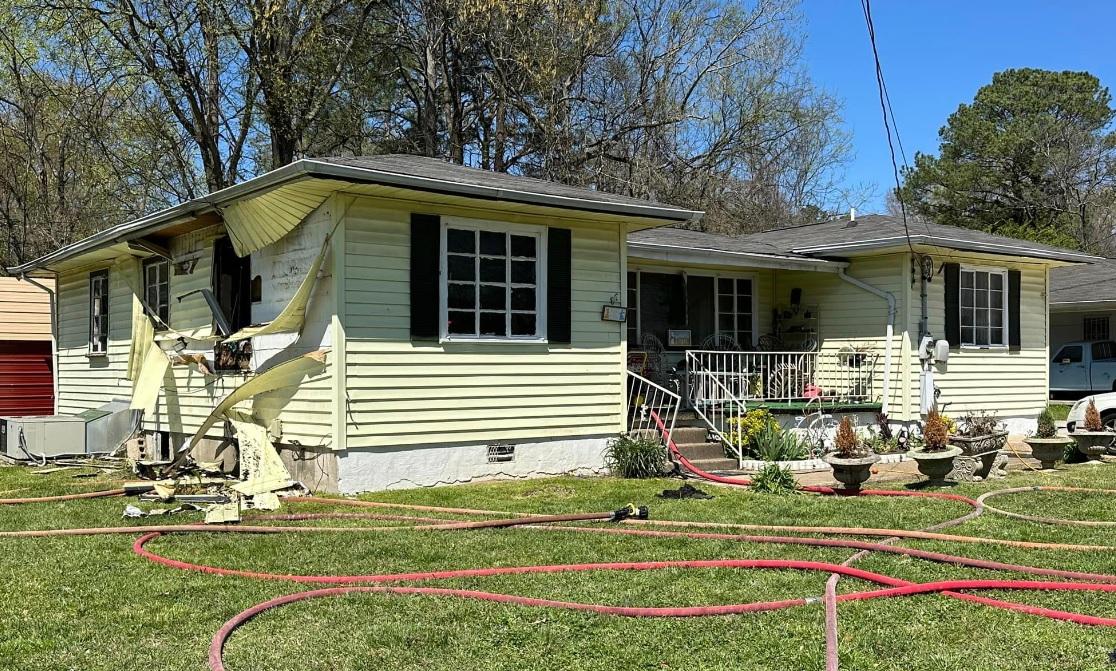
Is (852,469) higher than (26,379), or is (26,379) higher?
(26,379)

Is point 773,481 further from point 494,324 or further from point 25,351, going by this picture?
point 25,351

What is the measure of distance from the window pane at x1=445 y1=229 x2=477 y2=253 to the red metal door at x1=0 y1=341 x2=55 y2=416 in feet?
34.8

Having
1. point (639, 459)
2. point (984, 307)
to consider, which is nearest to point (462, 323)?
point (639, 459)

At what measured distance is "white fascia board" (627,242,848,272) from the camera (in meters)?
12.6

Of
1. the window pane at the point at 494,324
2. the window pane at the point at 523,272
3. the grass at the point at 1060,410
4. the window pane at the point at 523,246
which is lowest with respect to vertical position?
the grass at the point at 1060,410

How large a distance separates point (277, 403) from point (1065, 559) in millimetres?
7041

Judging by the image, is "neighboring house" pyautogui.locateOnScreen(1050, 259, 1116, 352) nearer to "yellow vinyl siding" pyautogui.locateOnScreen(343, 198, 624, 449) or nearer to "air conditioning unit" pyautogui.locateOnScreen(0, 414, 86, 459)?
"yellow vinyl siding" pyautogui.locateOnScreen(343, 198, 624, 449)

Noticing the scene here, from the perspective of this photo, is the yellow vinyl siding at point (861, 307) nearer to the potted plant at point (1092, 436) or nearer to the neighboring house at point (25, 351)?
the potted plant at point (1092, 436)

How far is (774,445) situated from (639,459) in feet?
6.03

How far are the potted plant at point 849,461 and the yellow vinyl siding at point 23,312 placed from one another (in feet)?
46.8

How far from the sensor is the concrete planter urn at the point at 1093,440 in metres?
11.6

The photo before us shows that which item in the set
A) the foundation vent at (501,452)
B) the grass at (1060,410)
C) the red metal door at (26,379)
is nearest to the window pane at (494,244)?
the foundation vent at (501,452)

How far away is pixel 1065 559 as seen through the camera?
6121 millimetres

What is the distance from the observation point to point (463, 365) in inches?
402
